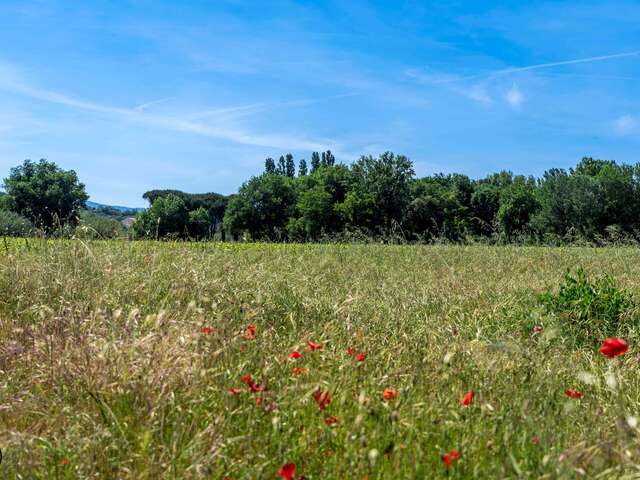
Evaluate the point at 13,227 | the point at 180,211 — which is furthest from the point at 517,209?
the point at 180,211

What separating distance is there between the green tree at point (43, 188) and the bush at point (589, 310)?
173 ft

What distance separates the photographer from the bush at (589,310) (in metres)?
5.69

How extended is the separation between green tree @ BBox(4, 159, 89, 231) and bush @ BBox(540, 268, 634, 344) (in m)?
52.8

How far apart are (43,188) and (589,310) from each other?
58.1 metres

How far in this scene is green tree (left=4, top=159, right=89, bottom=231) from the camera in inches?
2121

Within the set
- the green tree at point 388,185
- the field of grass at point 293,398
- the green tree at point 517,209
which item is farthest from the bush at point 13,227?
the green tree at point 517,209

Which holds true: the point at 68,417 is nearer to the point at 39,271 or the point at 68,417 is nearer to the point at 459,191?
the point at 39,271

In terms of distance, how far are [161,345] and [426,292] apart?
4.13 metres

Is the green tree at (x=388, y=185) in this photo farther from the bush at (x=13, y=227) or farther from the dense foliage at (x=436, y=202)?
the bush at (x=13, y=227)

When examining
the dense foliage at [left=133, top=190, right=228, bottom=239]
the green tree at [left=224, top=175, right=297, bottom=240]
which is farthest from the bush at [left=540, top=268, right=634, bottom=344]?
the green tree at [left=224, top=175, right=297, bottom=240]

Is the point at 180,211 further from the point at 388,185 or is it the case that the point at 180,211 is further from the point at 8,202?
the point at 388,185

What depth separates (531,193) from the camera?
196ft

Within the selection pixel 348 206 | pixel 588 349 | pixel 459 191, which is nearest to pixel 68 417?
pixel 588 349

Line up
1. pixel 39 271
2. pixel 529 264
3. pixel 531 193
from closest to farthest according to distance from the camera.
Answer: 1. pixel 39 271
2. pixel 529 264
3. pixel 531 193
